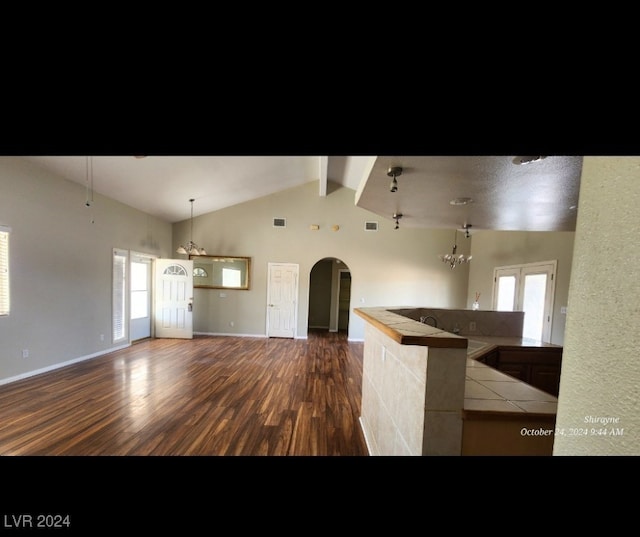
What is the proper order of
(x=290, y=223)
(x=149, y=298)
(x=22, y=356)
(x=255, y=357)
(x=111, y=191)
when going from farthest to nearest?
(x=290, y=223) → (x=149, y=298) → (x=255, y=357) → (x=111, y=191) → (x=22, y=356)

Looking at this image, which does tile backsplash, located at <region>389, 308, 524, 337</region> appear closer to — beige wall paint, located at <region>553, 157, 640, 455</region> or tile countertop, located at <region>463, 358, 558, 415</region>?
tile countertop, located at <region>463, 358, 558, 415</region>

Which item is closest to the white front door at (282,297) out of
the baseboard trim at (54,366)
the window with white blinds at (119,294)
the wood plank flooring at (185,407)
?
the wood plank flooring at (185,407)

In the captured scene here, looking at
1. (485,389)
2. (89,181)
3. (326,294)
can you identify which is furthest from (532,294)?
(89,181)

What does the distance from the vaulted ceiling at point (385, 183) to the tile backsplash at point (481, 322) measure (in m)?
1.09

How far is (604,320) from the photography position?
1.50ft

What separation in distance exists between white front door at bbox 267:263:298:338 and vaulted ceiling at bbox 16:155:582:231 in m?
1.90

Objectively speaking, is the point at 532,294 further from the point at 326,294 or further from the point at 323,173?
the point at 326,294

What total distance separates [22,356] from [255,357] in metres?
2.98

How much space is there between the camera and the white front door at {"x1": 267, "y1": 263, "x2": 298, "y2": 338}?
601 cm

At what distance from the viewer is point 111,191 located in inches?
162

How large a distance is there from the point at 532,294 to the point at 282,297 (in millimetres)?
4868
